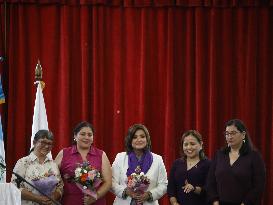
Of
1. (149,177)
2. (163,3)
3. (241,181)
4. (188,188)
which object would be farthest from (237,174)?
(163,3)

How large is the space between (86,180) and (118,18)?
3.24 m

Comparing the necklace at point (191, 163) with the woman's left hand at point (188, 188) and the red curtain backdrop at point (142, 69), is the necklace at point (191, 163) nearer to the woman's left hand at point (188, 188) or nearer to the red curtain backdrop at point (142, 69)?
the woman's left hand at point (188, 188)

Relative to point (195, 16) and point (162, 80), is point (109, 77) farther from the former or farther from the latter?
point (195, 16)

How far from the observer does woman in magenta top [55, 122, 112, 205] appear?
5363mm

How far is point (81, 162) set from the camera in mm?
5406

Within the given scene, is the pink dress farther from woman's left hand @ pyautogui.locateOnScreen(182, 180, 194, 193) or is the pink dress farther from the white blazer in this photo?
woman's left hand @ pyautogui.locateOnScreen(182, 180, 194, 193)

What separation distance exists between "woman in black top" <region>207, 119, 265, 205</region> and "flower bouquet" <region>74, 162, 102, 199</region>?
38.7 inches

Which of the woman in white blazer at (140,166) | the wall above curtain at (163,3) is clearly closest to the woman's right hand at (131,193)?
the woman in white blazer at (140,166)

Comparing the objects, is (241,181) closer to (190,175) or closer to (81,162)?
(190,175)

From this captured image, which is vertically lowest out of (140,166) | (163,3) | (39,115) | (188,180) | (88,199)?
(88,199)

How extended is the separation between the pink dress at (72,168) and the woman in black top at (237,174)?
1.01m

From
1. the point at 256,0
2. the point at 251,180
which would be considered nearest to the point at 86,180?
the point at 251,180

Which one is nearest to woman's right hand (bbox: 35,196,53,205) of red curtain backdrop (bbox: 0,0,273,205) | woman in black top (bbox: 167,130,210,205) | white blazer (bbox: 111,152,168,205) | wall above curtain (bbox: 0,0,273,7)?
white blazer (bbox: 111,152,168,205)

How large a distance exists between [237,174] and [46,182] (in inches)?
63.6
